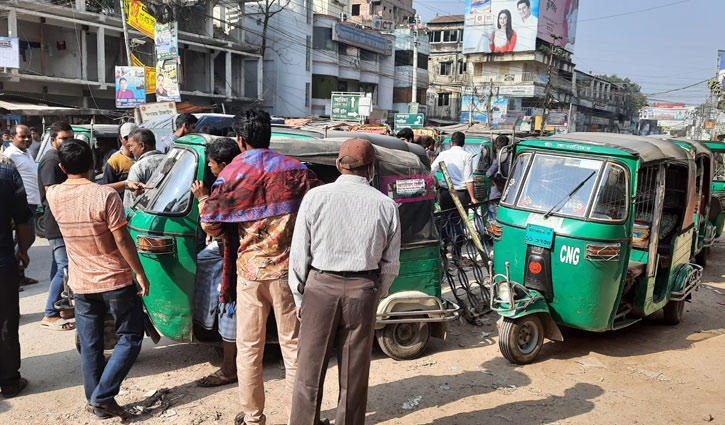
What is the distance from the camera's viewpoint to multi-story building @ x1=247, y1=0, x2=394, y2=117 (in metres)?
37.0

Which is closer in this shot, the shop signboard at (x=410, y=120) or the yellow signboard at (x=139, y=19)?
the yellow signboard at (x=139, y=19)

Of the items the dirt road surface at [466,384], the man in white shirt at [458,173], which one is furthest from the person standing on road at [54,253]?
the man in white shirt at [458,173]

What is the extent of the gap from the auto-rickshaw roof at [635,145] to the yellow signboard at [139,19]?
46.9ft

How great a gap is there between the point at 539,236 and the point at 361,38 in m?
38.8

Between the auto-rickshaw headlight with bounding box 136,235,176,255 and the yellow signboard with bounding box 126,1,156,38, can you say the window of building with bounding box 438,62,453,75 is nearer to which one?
the yellow signboard with bounding box 126,1,156,38

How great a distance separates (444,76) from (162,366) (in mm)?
60888

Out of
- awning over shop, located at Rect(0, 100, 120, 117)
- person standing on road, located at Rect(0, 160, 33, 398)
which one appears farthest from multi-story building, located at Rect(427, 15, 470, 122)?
person standing on road, located at Rect(0, 160, 33, 398)

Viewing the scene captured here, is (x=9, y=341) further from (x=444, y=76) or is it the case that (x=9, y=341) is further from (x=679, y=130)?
(x=679, y=130)

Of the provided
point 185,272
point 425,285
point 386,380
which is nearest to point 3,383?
point 185,272

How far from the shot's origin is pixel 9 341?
4.14m

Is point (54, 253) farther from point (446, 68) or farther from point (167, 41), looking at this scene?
point (446, 68)

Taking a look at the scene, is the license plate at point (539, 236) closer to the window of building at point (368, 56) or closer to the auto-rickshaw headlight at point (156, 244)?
the auto-rickshaw headlight at point (156, 244)

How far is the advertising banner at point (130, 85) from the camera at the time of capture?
1620 centimetres

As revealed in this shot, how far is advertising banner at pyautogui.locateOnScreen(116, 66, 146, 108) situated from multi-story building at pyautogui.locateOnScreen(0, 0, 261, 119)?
6471mm
